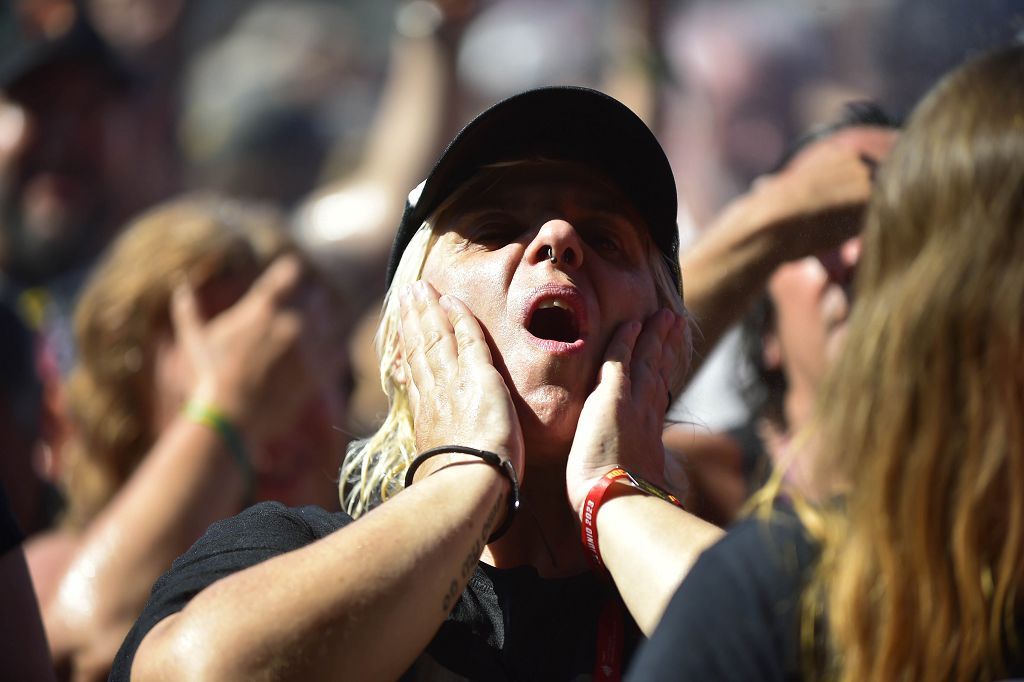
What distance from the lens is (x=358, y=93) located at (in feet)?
24.4

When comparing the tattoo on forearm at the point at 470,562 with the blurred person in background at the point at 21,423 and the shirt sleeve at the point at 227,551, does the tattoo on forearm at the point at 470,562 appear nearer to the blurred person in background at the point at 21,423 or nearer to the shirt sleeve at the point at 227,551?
the shirt sleeve at the point at 227,551

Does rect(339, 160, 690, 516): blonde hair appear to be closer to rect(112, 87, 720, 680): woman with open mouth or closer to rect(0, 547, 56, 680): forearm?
rect(112, 87, 720, 680): woman with open mouth

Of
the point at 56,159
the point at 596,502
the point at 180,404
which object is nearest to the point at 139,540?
the point at 180,404

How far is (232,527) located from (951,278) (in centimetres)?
105

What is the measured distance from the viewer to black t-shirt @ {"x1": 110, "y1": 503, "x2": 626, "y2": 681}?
1.64m

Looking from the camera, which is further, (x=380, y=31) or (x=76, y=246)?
(x=380, y=31)

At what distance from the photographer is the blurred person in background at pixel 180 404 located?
8.96 feet

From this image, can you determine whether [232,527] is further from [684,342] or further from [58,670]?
[58,670]

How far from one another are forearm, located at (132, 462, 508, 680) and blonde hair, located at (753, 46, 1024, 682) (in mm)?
509

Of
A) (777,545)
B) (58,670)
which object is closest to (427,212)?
(777,545)

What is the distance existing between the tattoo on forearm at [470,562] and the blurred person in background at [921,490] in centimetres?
40

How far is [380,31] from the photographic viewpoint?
795cm

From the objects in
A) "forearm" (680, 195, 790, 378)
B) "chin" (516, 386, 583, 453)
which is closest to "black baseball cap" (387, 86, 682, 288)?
"chin" (516, 386, 583, 453)

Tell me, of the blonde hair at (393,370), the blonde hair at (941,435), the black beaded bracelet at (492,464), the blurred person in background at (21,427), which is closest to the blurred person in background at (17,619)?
the blonde hair at (393,370)
